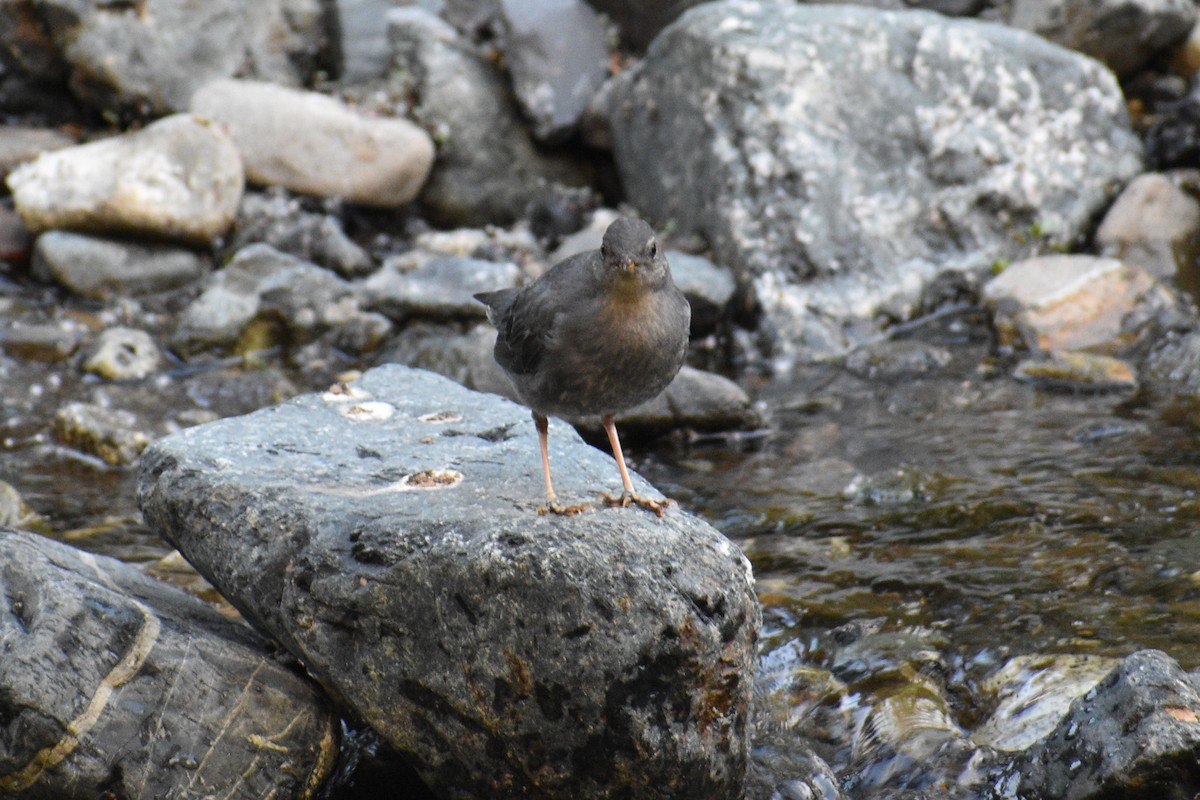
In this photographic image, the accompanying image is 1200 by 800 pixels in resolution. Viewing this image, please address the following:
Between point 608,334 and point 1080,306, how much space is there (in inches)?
261

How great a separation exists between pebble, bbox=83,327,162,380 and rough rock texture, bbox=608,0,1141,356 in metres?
5.05

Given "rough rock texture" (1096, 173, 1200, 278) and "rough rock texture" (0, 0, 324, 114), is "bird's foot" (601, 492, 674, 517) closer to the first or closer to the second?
"rough rock texture" (1096, 173, 1200, 278)

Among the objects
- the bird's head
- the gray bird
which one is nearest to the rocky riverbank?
the gray bird

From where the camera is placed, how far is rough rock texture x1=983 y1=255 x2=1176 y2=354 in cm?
964

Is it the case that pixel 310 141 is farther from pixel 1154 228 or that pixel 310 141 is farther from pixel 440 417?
pixel 1154 228

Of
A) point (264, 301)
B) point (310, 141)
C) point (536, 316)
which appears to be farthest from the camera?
point (310, 141)

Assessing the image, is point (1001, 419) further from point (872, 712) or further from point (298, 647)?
point (298, 647)

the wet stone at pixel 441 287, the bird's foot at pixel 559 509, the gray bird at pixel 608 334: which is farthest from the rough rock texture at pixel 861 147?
the bird's foot at pixel 559 509

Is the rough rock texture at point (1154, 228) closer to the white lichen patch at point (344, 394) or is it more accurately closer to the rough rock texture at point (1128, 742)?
the rough rock texture at point (1128, 742)

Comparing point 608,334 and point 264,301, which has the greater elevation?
point 608,334

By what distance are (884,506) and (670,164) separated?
555 cm

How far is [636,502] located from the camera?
4.36m

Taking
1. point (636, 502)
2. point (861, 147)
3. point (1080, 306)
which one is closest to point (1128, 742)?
point (636, 502)

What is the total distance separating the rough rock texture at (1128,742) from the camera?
12.9 feet
